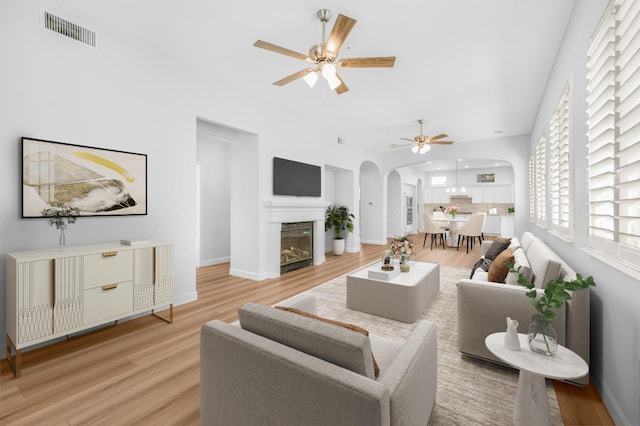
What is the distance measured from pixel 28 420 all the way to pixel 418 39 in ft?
14.2

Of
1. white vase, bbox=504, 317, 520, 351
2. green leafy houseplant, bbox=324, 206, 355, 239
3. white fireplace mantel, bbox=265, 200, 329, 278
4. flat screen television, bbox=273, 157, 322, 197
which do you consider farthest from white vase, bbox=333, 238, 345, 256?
white vase, bbox=504, 317, 520, 351

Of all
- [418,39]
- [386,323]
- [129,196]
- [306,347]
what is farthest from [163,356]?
[418,39]

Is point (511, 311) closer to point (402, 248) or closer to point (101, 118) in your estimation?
point (402, 248)

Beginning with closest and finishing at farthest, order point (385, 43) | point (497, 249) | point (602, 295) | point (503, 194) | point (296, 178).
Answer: point (602, 295) < point (385, 43) < point (497, 249) < point (296, 178) < point (503, 194)

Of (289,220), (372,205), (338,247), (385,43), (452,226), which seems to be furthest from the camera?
(372,205)

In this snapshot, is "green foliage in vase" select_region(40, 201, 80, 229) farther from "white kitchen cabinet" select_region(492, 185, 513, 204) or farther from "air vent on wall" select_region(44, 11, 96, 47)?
"white kitchen cabinet" select_region(492, 185, 513, 204)

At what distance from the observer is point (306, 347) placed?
114cm

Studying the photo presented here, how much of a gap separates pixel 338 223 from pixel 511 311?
5.31m

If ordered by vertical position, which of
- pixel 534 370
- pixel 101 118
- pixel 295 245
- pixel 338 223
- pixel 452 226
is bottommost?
pixel 534 370

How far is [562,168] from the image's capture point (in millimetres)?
2830

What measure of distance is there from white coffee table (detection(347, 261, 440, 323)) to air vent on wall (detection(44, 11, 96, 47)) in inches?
143

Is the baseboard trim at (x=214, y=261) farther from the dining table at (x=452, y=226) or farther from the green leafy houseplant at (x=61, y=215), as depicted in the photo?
the dining table at (x=452, y=226)

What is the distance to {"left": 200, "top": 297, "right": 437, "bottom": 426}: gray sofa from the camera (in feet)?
3.06

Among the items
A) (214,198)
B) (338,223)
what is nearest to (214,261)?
→ (214,198)
